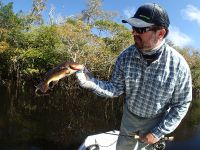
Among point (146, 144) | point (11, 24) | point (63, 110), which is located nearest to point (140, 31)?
point (146, 144)

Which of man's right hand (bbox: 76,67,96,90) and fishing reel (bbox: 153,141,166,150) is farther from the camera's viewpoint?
fishing reel (bbox: 153,141,166,150)

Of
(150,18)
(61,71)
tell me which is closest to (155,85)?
(150,18)

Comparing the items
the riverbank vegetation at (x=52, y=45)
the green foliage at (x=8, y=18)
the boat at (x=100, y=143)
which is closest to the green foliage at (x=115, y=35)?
the riverbank vegetation at (x=52, y=45)

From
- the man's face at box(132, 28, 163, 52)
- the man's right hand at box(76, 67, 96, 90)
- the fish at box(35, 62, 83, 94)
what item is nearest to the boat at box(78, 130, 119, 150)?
the man's right hand at box(76, 67, 96, 90)

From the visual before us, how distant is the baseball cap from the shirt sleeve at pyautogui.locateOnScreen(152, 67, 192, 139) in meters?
0.60

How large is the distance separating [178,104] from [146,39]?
0.81m

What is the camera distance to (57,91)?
33.0m

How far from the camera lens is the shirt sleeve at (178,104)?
3.83 meters

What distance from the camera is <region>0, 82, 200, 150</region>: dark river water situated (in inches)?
538

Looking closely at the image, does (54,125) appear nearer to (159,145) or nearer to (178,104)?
Answer: (159,145)

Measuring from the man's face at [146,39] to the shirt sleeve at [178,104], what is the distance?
45 centimetres

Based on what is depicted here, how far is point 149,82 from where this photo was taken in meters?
3.97

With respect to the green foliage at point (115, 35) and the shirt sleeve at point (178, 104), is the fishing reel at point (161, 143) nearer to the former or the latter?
the shirt sleeve at point (178, 104)

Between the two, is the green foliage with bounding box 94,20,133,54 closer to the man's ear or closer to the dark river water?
the dark river water
